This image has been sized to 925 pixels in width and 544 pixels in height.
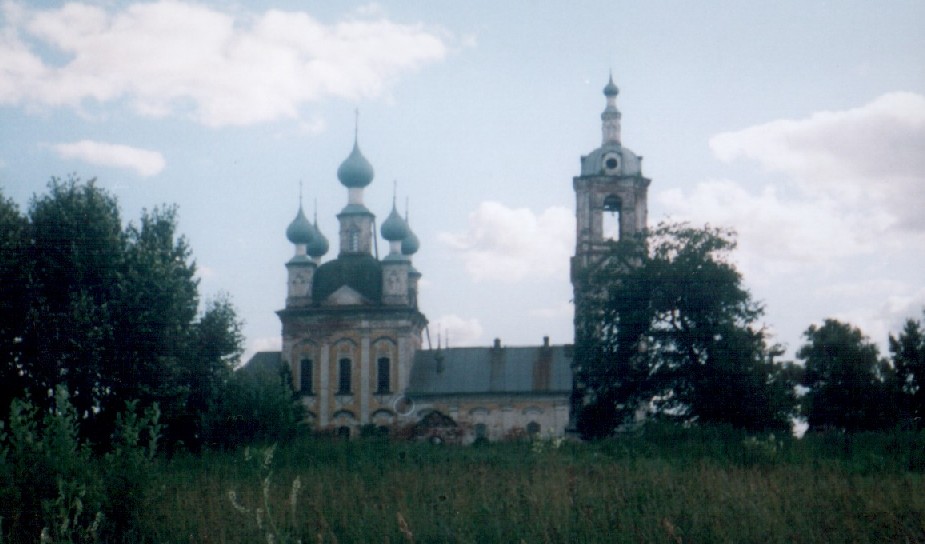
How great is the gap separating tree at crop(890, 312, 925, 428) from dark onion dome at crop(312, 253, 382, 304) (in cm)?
2625

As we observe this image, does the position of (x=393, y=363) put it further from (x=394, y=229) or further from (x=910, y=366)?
(x=910, y=366)

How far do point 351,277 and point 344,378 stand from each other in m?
5.59

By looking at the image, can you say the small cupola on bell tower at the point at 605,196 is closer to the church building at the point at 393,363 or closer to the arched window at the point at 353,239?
the church building at the point at 393,363

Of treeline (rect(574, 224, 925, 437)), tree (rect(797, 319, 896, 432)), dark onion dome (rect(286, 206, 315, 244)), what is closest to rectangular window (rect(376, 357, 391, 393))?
dark onion dome (rect(286, 206, 315, 244))

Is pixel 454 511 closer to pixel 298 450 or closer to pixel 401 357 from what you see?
pixel 298 450

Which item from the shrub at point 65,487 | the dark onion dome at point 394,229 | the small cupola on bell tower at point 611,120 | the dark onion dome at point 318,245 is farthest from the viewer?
the dark onion dome at point 318,245

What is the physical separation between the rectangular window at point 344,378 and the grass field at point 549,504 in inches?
1516

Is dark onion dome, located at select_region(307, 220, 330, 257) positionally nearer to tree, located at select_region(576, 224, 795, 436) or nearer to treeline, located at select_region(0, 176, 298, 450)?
tree, located at select_region(576, 224, 795, 436)

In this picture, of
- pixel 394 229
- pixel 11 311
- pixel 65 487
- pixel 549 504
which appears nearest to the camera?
pixel 65 487

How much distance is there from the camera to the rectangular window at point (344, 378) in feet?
176

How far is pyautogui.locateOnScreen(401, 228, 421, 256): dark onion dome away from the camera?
2357 inches

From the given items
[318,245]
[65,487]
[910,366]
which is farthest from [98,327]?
[910,366]

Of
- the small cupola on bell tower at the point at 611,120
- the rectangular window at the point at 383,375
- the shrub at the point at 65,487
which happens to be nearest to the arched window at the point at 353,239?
the rectangular window at the point at 383,375

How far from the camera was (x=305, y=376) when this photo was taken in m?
54.1
